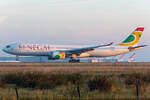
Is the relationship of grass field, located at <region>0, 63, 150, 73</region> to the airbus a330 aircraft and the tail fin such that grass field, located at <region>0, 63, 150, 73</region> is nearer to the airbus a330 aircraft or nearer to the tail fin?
the airbus a330 aircraft

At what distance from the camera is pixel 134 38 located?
71.1 m

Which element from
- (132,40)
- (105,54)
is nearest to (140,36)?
(132,40)

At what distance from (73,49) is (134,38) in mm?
15292

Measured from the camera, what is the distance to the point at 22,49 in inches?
2319

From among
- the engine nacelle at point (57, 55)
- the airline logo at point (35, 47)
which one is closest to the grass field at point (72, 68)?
the engine nacelle at point (57, 55)

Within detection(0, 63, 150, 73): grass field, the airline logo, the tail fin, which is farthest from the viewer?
the tail fin

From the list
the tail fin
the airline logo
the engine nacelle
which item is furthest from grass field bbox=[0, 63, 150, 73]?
the tail fin

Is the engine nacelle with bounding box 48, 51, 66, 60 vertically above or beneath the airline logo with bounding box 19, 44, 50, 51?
beneath

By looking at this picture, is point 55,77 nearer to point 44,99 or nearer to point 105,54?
point 44,99

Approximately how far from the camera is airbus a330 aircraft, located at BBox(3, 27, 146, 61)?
59.2 m

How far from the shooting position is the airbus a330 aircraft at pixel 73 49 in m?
59.2

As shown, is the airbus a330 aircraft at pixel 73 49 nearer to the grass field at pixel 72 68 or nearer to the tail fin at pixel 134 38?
the tail fin at pixel 134 38

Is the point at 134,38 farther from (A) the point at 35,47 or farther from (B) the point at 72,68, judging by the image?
(B) the point at 72,68

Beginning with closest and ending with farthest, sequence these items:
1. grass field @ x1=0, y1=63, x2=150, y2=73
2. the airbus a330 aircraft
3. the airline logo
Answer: grass field @ x1=0, y1=63, x2=150, y2=73
the airline logo
the airbus a330 aircraft
